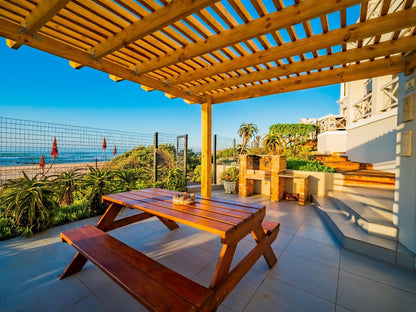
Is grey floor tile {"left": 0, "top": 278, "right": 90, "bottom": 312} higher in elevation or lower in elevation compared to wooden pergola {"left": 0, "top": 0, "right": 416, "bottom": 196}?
lower

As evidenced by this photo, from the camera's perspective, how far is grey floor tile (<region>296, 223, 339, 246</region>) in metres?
2.65

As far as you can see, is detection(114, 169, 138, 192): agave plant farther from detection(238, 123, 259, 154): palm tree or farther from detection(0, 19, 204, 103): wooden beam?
detection(238, 123, 259, 154): palm tree

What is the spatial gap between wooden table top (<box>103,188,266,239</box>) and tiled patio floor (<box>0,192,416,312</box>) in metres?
0.69

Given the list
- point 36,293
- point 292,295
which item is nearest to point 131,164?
point 36,293

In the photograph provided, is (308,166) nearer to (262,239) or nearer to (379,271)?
(379,271)

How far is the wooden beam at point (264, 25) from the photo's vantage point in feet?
4.47

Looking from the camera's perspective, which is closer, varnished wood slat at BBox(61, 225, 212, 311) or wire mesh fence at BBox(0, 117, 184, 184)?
varnished wood slat at BBox(61, 225, 212, 311)

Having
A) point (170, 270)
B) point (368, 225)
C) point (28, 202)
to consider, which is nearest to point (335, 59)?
point (368, 225)

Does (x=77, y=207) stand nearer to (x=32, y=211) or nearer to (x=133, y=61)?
(x=32, y=211)

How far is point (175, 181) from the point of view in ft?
16.6

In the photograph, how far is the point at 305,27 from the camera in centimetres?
172

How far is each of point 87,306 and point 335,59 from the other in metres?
3.69

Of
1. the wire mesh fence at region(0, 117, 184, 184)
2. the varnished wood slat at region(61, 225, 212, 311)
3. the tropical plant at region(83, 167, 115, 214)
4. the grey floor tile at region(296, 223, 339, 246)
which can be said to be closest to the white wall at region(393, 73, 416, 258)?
the grey floor tile at region(296, 223, 339, 246)

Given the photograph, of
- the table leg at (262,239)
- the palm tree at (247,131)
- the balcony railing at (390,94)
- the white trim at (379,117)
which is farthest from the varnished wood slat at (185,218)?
the palm tree at (247,131)
